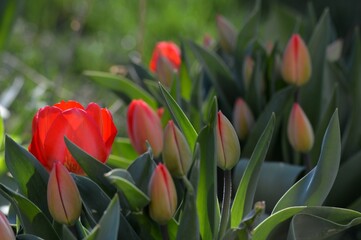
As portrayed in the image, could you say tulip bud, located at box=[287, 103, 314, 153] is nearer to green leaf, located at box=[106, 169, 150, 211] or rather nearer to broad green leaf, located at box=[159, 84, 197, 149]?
broad green leaf, located at box=[159, 84, 197, 149]

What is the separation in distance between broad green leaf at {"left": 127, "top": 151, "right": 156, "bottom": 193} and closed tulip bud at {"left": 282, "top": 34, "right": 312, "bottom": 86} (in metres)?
0.60

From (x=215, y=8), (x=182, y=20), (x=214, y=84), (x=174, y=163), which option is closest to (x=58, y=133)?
(x=174, y=163)

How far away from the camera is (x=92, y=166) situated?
1.19m

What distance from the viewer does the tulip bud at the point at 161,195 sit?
3.52ft

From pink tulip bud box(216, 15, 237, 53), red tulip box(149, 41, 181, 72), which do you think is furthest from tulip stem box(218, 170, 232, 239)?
pink tulip bud box(216, 15, 237, 53)

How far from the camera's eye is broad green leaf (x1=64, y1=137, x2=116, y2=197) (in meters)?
1.15

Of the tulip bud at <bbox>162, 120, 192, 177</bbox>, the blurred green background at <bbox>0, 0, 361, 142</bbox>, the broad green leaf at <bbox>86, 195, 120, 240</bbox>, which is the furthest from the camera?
the blurred green background at <bbox>0, 0, 361, 142</bbox>

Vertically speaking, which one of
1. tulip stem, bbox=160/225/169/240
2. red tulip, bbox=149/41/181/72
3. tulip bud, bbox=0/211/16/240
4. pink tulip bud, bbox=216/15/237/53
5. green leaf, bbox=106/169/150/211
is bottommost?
tulip stem, bbox=160/225/169/240

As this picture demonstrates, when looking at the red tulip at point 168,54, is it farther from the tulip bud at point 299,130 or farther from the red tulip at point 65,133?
the red tulip at point 65,133

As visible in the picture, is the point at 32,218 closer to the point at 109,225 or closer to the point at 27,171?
the point at 27,171

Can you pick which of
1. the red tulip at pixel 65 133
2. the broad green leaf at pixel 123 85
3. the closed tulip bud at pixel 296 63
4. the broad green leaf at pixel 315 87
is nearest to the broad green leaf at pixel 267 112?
the closed tulip bud at pixel 296 63

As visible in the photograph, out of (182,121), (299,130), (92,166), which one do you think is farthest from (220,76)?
(92,166)

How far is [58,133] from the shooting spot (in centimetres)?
120

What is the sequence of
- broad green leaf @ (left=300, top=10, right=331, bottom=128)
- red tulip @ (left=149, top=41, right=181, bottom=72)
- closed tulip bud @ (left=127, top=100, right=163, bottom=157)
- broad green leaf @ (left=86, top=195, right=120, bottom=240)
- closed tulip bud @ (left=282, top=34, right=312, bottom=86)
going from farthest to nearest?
red tulip @ (left=149, top=41, right=181, bottom=72)
broad green leaf @ (left=300, top=10, right=331, bottom=128)
closed tulip bud @ (left=282, top=34, right=312, bottom=86)
closed tulip bud @ (left=127, top=100, right=163, bottom=157)
broad green leaf @ (left=86, top=195, right=120, bottom=240)
